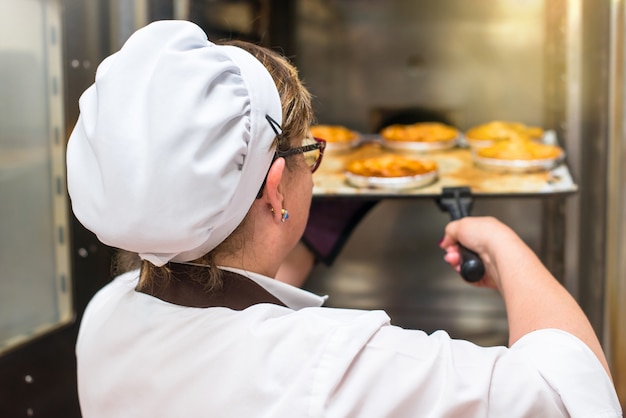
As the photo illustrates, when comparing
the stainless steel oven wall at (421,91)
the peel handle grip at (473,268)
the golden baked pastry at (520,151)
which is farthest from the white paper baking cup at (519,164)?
the peel handle grip at (473,268)

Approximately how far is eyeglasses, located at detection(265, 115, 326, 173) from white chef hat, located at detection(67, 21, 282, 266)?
0.7 inches

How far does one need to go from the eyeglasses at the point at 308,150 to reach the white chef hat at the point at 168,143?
18 mm

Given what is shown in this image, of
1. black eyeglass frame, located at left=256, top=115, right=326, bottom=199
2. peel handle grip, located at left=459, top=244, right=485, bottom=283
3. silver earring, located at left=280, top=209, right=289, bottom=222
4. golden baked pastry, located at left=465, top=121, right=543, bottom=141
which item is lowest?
peel handle grip, located at left=459, top=244, right=485, bottom=283

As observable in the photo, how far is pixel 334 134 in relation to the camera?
5.85 ft

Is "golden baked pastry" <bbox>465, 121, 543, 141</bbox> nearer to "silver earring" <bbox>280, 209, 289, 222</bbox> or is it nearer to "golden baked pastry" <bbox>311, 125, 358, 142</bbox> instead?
"golden baked pastry" <bbox>311, 125, 358, 142</bbox>

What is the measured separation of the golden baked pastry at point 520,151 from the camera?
1.54 metres

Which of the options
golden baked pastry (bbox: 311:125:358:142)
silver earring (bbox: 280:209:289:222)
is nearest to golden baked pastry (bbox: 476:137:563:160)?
golden baked pastry (bbox: 311:125:358:142)

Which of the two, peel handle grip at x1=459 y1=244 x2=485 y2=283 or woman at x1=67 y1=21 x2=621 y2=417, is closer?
woman at x1=67 y1=21 x2=621 y2=417

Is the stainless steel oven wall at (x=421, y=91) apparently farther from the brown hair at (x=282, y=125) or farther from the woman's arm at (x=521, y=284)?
the brown hair at (x=282, y=125)

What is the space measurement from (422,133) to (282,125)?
3.20ft

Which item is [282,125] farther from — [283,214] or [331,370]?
[331,370]

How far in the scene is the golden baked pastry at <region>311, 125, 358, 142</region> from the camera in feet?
5.81

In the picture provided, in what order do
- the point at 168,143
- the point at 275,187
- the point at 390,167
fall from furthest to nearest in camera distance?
the point at 390,167
the point at 275,187
the point at 168,143


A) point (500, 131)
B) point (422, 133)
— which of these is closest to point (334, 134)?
point (422, 133)
